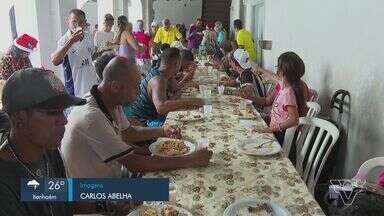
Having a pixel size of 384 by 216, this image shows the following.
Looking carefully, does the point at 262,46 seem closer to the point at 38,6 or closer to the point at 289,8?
the point at 289,8

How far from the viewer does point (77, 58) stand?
3611mm

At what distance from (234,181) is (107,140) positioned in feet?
2.08

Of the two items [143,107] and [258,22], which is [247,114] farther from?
[258,22]

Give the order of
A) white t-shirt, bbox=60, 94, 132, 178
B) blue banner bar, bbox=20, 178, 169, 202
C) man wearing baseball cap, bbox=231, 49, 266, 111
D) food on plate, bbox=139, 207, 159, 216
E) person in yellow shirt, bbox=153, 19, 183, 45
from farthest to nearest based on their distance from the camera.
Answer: person in yellow shirt, bbox=153, 19, 183, 45, man wearing baseball cap, bbox=231, 49, 266, 111, white t-shirt, bbox=60, 94, 132, 178, food on plate, bbox=139, 207, 159, 216, blue banner bar, bbox=20, 178, 169, 202

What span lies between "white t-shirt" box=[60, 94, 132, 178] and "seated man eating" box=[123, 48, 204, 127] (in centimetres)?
121

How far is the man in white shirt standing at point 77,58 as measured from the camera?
3493mm

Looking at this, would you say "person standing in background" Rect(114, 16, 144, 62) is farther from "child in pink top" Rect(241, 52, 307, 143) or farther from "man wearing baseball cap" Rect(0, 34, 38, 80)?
"child in pink top" Rect(241, 52, 307, 143)

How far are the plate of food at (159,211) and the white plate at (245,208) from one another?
0.16m

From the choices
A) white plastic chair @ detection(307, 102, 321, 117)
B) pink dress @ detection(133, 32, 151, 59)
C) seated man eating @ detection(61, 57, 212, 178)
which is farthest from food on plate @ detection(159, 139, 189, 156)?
pink dress @ detection(133, 32, 151, 59)

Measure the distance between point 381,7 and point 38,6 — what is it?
12.0ft

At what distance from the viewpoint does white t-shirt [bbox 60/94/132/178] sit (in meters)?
1.68

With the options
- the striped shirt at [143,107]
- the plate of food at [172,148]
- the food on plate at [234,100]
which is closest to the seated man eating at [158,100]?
the striped shirt at [143,107]

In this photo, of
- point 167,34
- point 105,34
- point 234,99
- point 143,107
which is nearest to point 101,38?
point 105,34

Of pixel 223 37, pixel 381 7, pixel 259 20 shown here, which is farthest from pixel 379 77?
pixel 223 37
